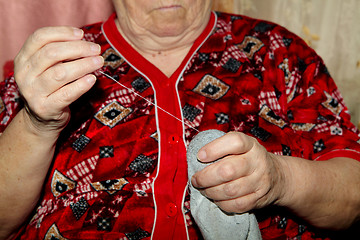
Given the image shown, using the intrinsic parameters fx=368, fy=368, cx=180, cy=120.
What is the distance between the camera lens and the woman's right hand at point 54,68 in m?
0.75

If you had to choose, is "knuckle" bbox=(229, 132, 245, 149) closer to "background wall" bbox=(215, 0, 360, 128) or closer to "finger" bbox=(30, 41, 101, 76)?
"finger" bbox=(30, 41, 101, 76)

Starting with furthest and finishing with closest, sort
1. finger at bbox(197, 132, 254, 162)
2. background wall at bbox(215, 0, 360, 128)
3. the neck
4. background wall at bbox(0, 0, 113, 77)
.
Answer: background wall at bbox(215, 0, 360, 128) < background wall at bbox(0, 0, 113, 77) < the neck < finger at bbox(197, 132, 254, 162)

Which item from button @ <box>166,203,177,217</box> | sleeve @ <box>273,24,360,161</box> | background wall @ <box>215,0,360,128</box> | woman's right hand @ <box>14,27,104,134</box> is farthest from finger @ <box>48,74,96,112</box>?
background wall @ <box>215,0,360,128</box>

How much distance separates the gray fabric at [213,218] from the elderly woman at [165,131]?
0.07 metres

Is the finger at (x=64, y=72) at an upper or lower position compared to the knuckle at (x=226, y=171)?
upper

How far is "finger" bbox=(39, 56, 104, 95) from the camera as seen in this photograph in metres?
0.75

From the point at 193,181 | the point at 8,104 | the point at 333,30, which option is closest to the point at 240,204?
the point at 193,181

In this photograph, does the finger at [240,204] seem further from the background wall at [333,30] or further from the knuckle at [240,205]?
the background wall at [333,30]

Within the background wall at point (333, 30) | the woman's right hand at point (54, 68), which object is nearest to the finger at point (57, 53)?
the woman's right hand at point (54, 68)

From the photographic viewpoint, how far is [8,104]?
3.41 ft

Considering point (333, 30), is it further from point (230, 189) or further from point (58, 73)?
point (58, 73)

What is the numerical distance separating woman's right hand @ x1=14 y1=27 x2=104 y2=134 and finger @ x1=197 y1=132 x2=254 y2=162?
11.1 inches

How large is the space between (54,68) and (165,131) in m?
0.33

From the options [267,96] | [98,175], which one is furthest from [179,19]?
[98,175]
